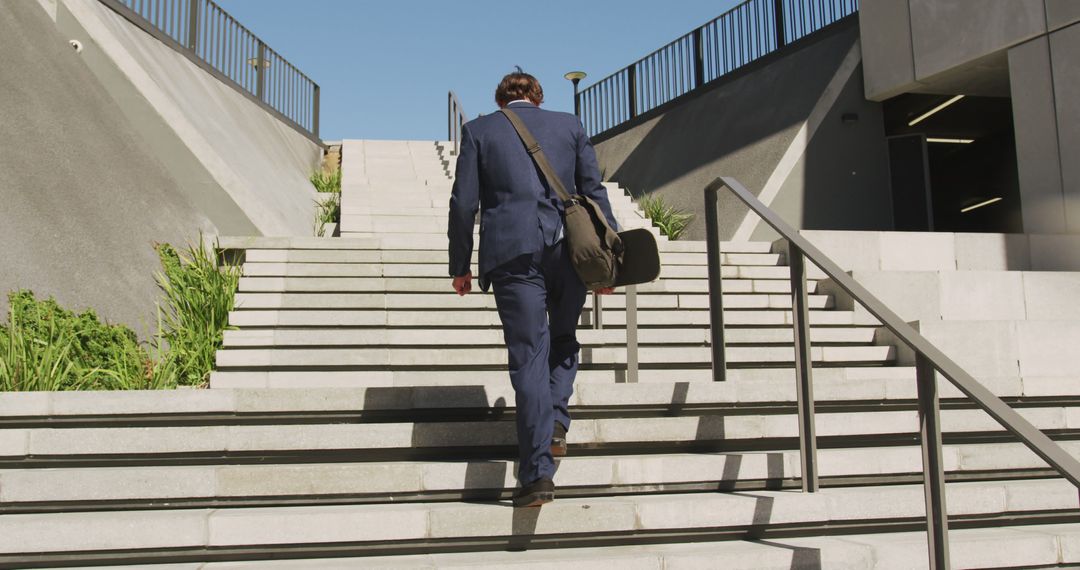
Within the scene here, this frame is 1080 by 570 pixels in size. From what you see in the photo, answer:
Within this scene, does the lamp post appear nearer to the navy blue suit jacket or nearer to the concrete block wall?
the concrete block wall

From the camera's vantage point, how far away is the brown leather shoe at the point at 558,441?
338cm

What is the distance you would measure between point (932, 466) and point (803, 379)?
73cm

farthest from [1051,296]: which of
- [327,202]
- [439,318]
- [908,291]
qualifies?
[327,202]

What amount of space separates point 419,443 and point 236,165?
685 cm

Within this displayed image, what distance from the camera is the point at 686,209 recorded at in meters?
12.5

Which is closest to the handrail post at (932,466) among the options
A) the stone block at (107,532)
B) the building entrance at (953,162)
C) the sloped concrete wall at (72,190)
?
the stone block at (107,532)

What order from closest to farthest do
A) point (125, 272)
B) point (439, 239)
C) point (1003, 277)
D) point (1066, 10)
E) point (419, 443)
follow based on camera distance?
1. point (419, 443)
2. point (125, 272)
3. point (1003, 277)
4. point (439, 239)
5. point (1066, 10)

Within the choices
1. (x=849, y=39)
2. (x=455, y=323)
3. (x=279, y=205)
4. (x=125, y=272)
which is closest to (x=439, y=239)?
(x=455, y=323)

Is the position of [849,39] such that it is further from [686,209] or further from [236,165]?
[236,165]

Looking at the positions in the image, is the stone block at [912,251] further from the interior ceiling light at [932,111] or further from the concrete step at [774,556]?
the concrete step at [774,556]

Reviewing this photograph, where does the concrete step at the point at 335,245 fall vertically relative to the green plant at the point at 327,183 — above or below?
below

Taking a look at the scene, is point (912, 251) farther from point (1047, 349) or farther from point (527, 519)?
point (527, 519)

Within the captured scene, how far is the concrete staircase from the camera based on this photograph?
3070 millimetres

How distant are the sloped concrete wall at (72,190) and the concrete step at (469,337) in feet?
2.61
